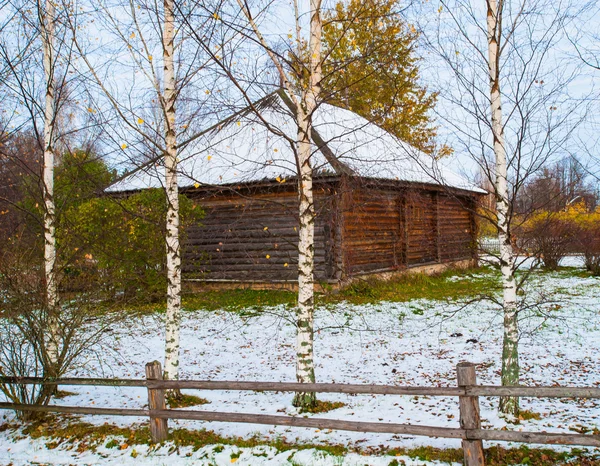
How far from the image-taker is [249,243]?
50.1 ft

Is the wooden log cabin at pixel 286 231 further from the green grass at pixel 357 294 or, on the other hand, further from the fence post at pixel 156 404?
the fence post at pixel 156 404

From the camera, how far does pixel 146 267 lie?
45.5 feet

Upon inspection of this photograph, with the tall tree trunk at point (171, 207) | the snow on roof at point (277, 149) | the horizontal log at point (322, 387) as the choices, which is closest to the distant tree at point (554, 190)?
the snow on roof at point (277, 149)

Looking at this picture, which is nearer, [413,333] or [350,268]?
[413,333]

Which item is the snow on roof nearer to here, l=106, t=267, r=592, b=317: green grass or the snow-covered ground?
the snow-covered ground

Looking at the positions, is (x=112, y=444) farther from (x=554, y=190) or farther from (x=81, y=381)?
(x=554, y=190)

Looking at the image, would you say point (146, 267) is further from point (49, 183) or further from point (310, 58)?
point (310, 58)

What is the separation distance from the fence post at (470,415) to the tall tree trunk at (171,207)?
11.7 ft

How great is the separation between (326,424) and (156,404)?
1.90 meters

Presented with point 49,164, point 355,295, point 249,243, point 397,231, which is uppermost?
point 397,231

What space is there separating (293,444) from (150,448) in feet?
5.04

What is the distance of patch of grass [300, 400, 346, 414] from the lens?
626 cm

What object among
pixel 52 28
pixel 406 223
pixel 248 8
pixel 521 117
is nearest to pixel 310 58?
pixel 248 8

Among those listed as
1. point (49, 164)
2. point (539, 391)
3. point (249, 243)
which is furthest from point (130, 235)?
point (539, 391)
